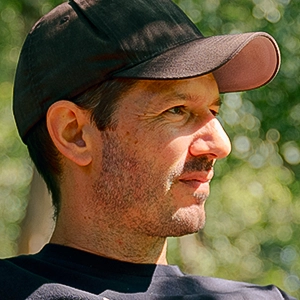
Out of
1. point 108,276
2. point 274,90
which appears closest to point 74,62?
point 108,276

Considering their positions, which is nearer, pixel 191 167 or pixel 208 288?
pixel 191 167

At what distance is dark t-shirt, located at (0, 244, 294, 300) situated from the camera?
2596 millimetres

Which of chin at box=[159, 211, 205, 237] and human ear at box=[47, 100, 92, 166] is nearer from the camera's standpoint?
chin at box=[159, 211, 205, 237]

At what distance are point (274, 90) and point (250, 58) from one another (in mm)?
4930

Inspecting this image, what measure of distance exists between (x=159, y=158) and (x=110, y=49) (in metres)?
0.35

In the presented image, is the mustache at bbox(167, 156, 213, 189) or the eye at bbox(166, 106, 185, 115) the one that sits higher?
the eye at bbox(166, 106, 185, 115)

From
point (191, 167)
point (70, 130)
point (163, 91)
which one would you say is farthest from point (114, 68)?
point (191, 167)

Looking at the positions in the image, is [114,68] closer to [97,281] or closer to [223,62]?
[223,62]

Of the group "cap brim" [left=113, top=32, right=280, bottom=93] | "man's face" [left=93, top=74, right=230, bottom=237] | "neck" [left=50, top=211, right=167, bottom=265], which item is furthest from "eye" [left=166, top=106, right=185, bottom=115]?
"neck" [left=50, top=211, right=167, bottom=265]

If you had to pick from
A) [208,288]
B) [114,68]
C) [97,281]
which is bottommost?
[208,288]

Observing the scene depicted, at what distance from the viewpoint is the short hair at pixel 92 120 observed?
2.71 m

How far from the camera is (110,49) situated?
269 cm

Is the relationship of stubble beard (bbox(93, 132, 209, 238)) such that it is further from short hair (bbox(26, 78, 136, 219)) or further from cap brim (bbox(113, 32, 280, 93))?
cap brim (bbox(113, 32, 280, 93))

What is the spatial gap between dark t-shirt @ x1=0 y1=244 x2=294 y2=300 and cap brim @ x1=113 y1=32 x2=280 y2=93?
0.57 meters
